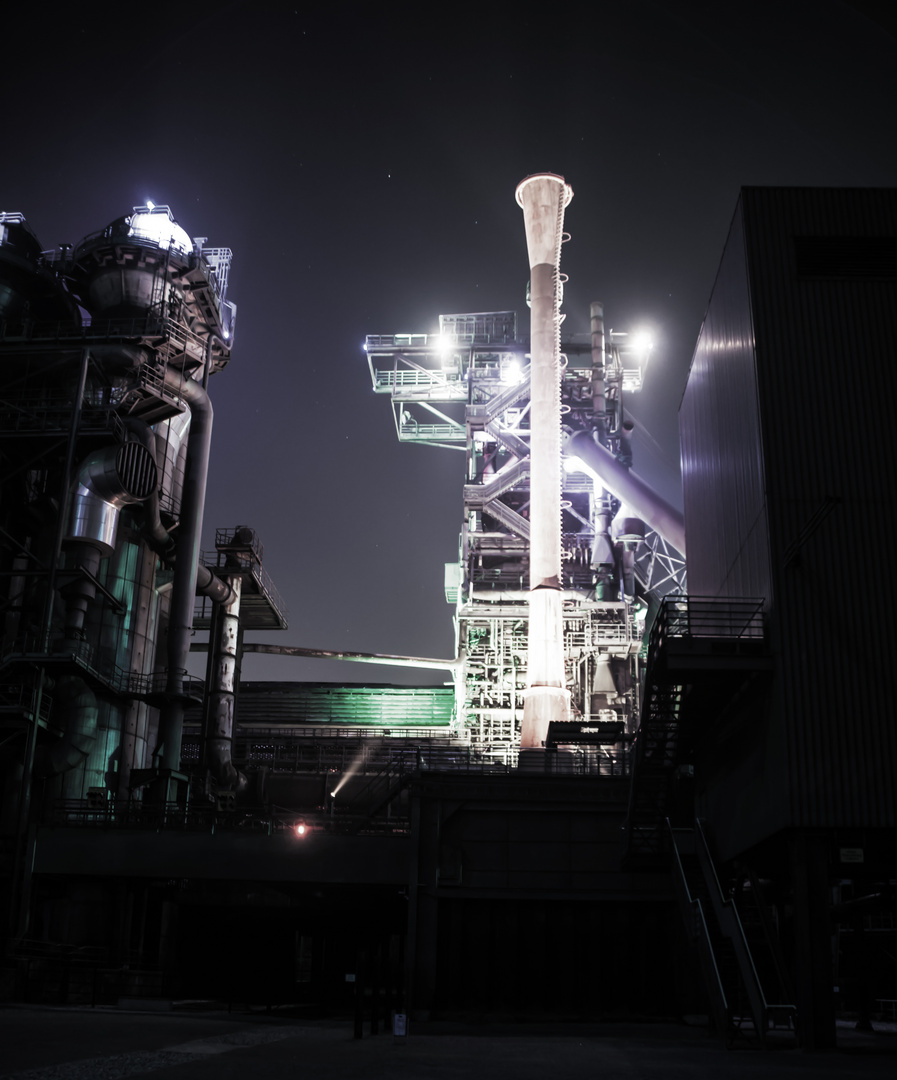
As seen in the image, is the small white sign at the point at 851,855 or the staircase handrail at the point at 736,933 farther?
the small white sign at the point at 851,855

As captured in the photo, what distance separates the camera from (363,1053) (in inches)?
631

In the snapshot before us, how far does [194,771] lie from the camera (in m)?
44.9

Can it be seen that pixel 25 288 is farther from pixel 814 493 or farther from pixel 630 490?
pixel 814 493

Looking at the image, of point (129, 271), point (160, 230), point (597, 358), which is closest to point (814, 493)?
point (129, 271)

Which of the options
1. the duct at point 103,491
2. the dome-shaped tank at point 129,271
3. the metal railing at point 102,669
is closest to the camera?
the metal railing at point 102,669

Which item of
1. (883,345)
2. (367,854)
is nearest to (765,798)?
(883,345)

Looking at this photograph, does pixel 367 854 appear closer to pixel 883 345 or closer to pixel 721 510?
pixel 721 510

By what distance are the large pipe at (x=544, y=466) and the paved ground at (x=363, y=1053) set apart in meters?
23.5

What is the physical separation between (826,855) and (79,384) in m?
32.3

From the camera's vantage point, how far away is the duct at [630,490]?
58.8 metres

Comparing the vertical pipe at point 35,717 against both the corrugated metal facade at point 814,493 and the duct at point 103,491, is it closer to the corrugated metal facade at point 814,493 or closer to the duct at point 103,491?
the duct at point 103,491

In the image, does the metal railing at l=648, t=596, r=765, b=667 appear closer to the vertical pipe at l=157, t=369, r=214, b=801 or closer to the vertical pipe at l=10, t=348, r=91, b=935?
the vertical pipe at l=10, t=348, r=91, b=935

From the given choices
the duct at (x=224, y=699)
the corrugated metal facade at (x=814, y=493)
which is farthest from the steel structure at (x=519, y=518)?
the corrugated metal facade at (x=814, y=493)

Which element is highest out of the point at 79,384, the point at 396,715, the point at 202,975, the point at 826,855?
the point at 79,384
